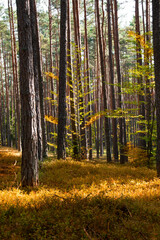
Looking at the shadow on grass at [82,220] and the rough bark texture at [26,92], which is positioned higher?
the rough bark texture at [26,92]

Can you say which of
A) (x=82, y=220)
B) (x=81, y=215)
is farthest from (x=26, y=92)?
(x=82, y=220)

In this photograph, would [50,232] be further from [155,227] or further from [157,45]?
[157,45]

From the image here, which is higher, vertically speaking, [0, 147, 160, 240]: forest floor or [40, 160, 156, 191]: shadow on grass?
[0, 147, 160, 240]: forest floor

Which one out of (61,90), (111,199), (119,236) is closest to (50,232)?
(119,236)

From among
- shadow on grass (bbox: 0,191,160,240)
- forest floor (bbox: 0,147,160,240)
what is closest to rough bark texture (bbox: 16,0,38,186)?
forest floor (bbox: 0,147,160,240)

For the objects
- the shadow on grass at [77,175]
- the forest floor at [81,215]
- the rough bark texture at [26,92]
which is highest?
the rough bark texture at [26,92]

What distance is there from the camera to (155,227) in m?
3.48

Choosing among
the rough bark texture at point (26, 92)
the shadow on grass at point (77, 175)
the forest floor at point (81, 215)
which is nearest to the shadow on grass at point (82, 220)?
the forest floor at point (81, 215)

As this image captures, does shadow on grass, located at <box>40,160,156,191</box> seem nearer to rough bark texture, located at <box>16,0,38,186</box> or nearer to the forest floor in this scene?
the forest floor

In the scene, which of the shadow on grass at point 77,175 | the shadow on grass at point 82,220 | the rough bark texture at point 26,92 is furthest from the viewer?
the shadow on grass at point 77,175

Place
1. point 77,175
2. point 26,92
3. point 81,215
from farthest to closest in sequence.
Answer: point 77,175 < point 26,92 < point 81,215

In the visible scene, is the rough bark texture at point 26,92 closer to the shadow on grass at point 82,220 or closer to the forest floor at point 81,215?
the forest floor at point 81,215

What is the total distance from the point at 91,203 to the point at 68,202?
500mm

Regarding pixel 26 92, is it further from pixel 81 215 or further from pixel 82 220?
pixel 82 220
